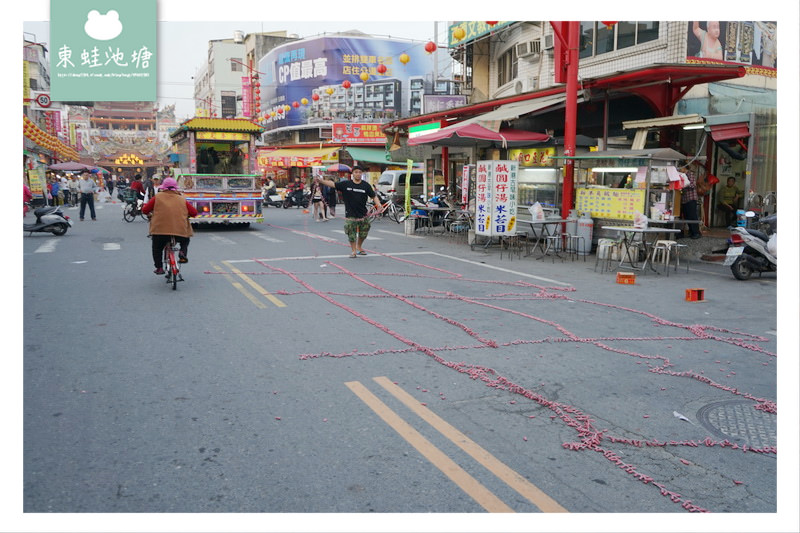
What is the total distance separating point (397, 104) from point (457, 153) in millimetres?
26011

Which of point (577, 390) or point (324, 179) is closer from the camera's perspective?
point (577, 390)

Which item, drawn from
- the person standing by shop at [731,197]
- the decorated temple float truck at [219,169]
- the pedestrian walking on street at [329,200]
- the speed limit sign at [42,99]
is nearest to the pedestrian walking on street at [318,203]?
the pedestrian walking on street at [329,200]

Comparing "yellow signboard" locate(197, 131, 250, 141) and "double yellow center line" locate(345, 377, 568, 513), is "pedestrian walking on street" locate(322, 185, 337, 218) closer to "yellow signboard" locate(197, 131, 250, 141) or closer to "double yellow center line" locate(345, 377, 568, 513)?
"yellow signboard" locate(197, 131, 250, 141)

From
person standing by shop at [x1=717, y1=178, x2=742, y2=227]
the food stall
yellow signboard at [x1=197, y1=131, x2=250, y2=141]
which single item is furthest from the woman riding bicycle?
person standing by shop at [x1=717, y1=178, x2=742, y2=227]

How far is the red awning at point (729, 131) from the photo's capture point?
13766 mm

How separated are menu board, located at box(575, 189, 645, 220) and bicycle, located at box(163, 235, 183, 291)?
28.6 feet

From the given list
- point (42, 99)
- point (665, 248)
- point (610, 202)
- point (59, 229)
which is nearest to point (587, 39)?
point (610, 202)

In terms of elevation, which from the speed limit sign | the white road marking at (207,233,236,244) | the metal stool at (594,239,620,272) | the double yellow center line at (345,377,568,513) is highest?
the speed limit sign

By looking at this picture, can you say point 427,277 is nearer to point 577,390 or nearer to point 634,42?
point 577,390

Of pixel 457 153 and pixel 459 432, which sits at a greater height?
pixel 457 153

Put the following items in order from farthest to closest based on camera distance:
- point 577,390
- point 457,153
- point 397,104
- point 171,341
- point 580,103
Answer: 1. point 397,104
2. point 457,153
3. point 580,103
4. point 171,341
5. point 577,390

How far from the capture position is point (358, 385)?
5.07 m

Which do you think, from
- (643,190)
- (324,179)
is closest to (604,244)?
(643,190)

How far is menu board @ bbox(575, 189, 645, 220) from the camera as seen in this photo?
13.0 meters
